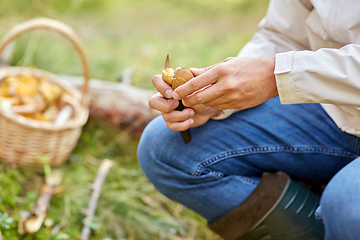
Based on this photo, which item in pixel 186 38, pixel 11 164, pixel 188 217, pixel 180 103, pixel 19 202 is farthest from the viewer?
pixel 186 38

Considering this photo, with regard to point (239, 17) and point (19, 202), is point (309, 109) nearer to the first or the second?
point (19, 202)

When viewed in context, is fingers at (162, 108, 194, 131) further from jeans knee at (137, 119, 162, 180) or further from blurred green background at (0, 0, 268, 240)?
blurred green background at (0, 0, 268, 240)

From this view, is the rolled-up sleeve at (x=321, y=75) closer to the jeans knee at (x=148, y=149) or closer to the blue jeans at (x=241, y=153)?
the blue jeans at (x=241, y=153)

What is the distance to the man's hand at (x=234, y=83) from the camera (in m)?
0.68

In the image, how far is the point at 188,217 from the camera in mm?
1330

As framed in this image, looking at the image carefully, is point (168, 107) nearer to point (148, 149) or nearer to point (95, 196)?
point (148, 149)

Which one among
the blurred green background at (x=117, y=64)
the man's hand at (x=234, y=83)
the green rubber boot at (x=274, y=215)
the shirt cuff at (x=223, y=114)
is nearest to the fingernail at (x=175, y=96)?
the man's hand at (x=234, y=83)

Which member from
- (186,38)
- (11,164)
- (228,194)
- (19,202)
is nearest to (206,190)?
(228,194)

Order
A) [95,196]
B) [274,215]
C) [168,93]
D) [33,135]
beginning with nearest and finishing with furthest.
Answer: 1. [168,93]
2. [274,215]
3. [95,196]
4. [33,135]

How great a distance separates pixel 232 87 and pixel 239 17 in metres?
4.54

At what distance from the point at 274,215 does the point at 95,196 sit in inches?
30.9

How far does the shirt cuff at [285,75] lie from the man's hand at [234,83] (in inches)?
0.7

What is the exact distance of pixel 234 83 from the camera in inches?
26.5

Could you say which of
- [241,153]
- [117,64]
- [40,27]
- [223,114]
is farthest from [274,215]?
[117,64]
